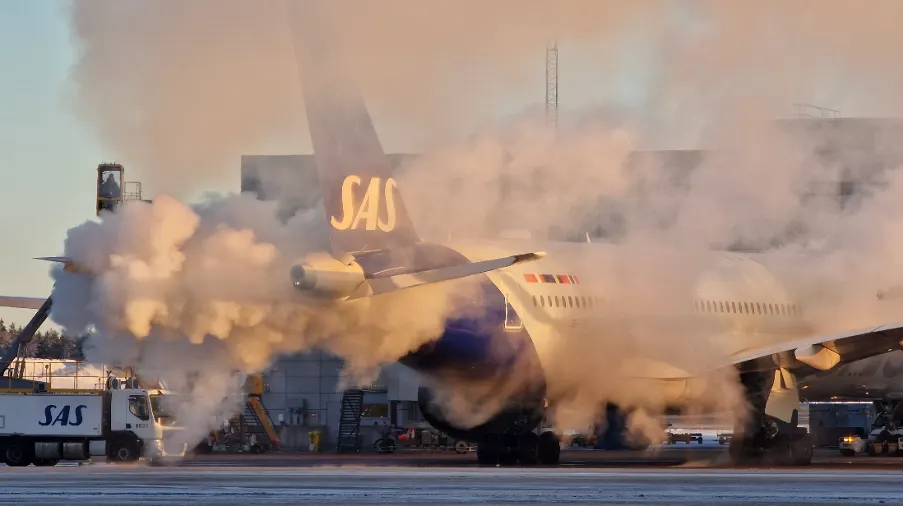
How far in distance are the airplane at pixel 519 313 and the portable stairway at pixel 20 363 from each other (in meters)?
14.4

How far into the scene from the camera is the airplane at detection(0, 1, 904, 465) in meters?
31.1

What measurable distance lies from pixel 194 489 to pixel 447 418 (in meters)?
13.4

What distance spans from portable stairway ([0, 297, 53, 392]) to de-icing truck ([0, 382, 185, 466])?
2.14 metres

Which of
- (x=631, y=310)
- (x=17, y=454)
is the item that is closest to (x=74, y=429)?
(x=17, y=454)

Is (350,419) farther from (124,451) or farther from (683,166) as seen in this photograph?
(683,166)

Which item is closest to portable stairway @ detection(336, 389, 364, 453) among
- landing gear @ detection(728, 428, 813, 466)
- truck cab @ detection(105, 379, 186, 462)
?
truck cab @ detection(105, 379, 186, 462)

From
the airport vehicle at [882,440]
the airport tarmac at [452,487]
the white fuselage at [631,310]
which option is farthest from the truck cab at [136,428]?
the airport vehicle at [882,440]

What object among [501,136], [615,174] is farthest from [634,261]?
[501,136]

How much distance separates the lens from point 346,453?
58312 millimetres

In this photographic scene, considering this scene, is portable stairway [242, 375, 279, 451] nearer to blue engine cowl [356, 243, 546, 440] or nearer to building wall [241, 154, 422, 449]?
building wall [241, 154, 422, 449]

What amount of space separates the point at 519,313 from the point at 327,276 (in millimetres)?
7653

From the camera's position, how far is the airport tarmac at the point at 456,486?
77.3 feet

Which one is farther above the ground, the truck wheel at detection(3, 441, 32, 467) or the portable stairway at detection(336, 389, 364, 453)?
the portable stairway at detection(336, 389, 364, 453)

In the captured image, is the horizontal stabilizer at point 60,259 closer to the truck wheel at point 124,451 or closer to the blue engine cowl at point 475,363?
the blue engine cowl at point 475,363
